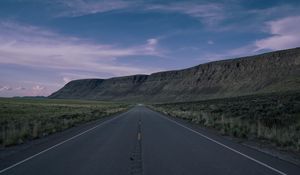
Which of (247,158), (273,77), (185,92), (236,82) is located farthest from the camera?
(185,92)

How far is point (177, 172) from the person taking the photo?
7902mm

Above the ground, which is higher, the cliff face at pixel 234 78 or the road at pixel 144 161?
the cliff face at pixel 234 78

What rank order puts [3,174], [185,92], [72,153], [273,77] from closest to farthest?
[3,174], [72,153], [273,77], [185,92]

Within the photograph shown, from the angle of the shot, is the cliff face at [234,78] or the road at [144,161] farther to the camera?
the cliff face at [234,78]

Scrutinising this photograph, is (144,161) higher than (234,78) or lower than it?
lower

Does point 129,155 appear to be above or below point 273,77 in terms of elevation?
below

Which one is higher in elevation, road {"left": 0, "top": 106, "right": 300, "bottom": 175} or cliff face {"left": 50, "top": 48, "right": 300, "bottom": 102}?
cliff face {"left": 50, "top": 48, "right": 300, "bottom": 102}

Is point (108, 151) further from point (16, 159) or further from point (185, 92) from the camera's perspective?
point (185, 92)

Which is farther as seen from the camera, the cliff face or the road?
the cliff face

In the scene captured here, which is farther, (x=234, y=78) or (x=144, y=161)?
(x=234, y=78)

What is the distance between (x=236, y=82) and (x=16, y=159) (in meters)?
125

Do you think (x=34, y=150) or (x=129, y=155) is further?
(x=34, y=150)

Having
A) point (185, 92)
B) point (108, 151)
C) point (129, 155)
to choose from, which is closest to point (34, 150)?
point (108, 151)

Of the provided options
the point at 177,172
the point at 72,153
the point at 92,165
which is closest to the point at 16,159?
the point at 72,153
